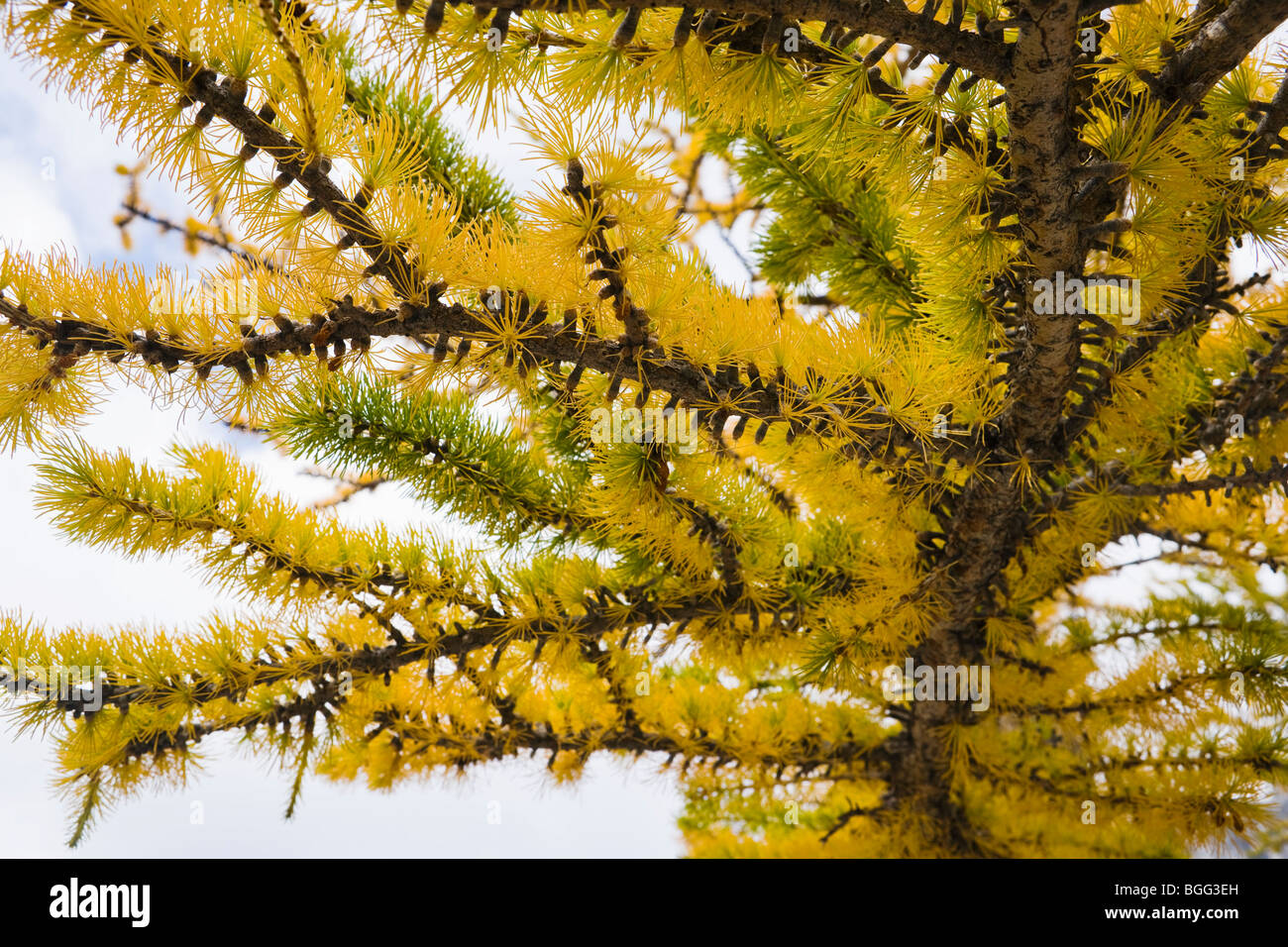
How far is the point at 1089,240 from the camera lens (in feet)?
1.35

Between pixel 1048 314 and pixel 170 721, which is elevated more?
pixel 1048 314

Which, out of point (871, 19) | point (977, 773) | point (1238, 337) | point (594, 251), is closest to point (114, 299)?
point (594, 251)

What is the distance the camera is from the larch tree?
0.35 metres

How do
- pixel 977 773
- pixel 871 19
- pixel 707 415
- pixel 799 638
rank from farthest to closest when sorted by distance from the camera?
pixel 977 773 < pixel 799 638 < pixel 707 415 < pixel 871 19

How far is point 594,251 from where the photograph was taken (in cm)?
37

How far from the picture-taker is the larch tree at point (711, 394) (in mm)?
351

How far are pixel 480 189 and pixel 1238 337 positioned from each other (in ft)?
2.01

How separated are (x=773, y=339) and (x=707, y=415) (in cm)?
5

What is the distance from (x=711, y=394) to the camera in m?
0.43

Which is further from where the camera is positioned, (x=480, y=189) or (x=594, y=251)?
(x=480, y=189)

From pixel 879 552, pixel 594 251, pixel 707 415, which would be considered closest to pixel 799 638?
pixel 879 552
